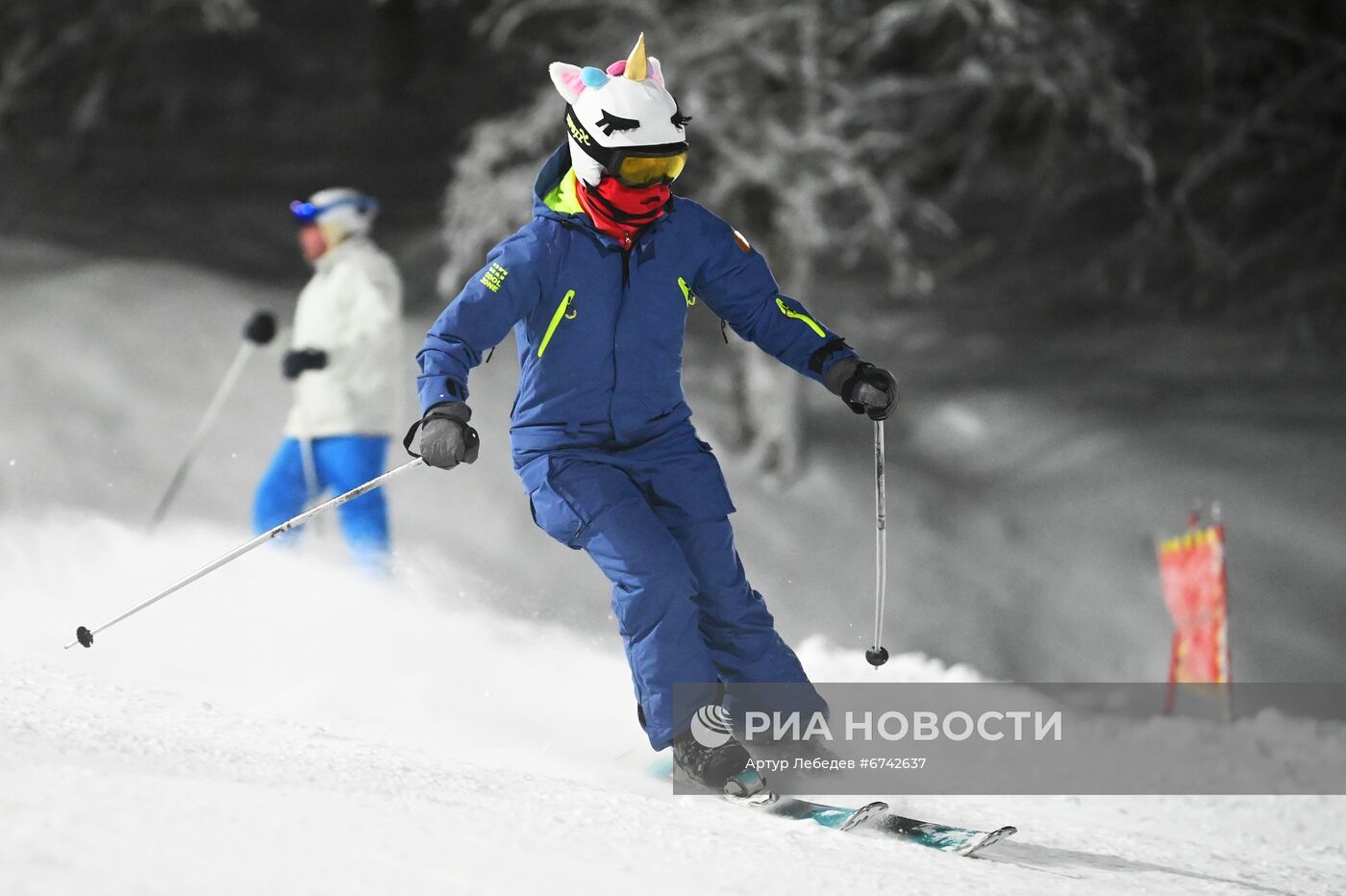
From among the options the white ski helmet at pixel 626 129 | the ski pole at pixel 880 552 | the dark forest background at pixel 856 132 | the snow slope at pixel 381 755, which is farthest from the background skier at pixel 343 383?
the dark forest background at pixel 856 132

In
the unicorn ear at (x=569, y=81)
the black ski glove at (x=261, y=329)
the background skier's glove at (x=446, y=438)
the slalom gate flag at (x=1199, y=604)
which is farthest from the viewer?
the black ski glove at (x=261, y=329)

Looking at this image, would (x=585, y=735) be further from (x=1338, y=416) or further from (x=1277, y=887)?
(x=1338, y=416)

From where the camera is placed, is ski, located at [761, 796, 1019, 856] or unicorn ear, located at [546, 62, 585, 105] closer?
ski, located at [761, 796, 1019, 856]

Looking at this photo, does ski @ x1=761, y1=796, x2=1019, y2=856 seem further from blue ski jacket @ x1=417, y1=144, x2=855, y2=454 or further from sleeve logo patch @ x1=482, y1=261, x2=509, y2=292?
sleeve logo patch @ x1=482, y1=261, x2=509, y2=292

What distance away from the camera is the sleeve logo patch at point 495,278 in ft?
12.6

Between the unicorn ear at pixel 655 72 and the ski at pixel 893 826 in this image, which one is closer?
the ski at pixel 893 826

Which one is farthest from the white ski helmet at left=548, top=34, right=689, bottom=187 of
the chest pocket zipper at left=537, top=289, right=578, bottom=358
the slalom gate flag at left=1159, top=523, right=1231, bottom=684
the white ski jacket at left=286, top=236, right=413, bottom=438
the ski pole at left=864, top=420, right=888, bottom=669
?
the slalom gate flag at left=1159, top=523, right=1231, bottom=684

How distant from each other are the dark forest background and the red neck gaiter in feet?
19.2

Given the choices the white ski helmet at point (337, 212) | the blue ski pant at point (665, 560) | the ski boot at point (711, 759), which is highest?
the white ski helmet at point (337, 212)

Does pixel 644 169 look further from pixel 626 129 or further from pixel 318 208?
pixel 318 208

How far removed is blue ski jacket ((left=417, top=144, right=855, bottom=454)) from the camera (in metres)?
3.83

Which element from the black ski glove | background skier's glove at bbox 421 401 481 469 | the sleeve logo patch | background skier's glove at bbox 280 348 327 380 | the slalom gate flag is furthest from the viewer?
the black ski glove

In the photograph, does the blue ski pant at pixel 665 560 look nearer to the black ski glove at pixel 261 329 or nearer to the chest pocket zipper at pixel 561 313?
the chest pocket zipper at pixel 561 313

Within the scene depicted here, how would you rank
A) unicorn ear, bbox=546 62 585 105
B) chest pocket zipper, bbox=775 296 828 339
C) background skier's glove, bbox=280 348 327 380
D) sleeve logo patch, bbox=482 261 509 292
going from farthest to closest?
background skier's glove, bbox=280 348 327 380, chest pocket zipper, bbox=775 296 828 339, unicorn ear, bbox=546 62 585 105, sleeve logo patch, bbox=482 261 509 292
